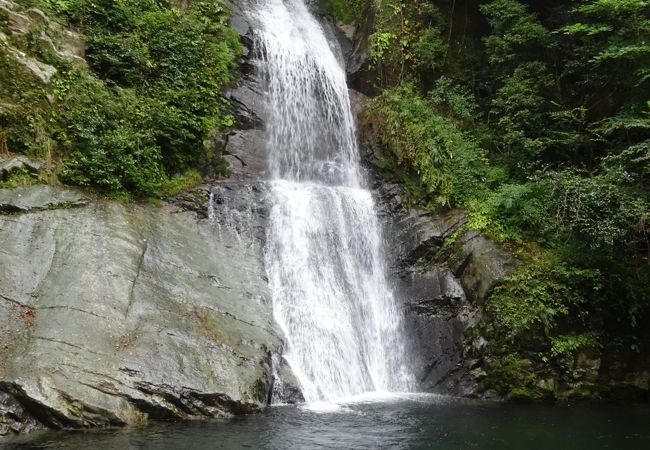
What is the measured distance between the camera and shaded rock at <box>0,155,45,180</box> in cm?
914

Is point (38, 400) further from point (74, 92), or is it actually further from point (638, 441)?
point (638, 441)

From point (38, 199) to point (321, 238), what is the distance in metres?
6.05

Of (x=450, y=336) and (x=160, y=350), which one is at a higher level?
(x=160, y=350)

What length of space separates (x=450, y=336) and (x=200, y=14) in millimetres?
11494

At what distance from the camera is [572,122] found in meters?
13.7

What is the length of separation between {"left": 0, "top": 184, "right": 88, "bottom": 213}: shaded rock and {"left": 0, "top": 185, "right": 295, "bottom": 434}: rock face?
0.08 ft

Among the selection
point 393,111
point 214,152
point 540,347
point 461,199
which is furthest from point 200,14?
point 540,347

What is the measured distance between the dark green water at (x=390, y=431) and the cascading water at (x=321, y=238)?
5.21 feet

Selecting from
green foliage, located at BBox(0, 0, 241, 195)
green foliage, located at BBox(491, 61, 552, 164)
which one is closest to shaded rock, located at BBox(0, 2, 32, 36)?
green foliage, located at BBox(0, 0, 241, 195)

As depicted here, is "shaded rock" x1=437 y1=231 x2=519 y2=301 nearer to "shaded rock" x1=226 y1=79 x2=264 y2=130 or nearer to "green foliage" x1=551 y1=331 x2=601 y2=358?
"green foliage" x1=551 y1=331 x2=601 y2=358

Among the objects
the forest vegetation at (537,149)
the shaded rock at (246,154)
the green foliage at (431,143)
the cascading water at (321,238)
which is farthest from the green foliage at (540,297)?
the shaded rock at (246,154)

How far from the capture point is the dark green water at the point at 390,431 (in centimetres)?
648

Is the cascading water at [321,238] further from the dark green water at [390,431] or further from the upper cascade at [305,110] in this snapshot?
the dark green water at [390,431]

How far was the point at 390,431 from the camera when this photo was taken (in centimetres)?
740
